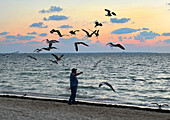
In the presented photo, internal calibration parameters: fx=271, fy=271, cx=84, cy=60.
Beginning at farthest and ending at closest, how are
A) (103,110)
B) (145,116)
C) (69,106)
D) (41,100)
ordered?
1. (41,100)
2. (69,106)
3. (103,110)
4. (145,116)

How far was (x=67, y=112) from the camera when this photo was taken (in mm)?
12750

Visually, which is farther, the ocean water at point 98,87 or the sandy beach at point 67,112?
the ocean water at point 98,87

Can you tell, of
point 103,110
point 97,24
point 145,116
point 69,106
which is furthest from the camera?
point 69,106

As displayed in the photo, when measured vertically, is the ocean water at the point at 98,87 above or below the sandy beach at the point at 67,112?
below

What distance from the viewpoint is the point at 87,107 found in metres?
14.2

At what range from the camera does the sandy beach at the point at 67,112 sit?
11.7 meters

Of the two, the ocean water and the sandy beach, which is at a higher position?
the sandy beach

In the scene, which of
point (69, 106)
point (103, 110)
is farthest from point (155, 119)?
point (69, 106)

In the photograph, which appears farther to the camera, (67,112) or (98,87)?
(98,87)

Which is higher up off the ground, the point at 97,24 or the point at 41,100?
the point at 97,24

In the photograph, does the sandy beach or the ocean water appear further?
the ocean water

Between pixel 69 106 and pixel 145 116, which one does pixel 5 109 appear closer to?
pixel 69 106

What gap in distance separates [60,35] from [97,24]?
130cm

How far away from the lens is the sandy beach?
460 inches
